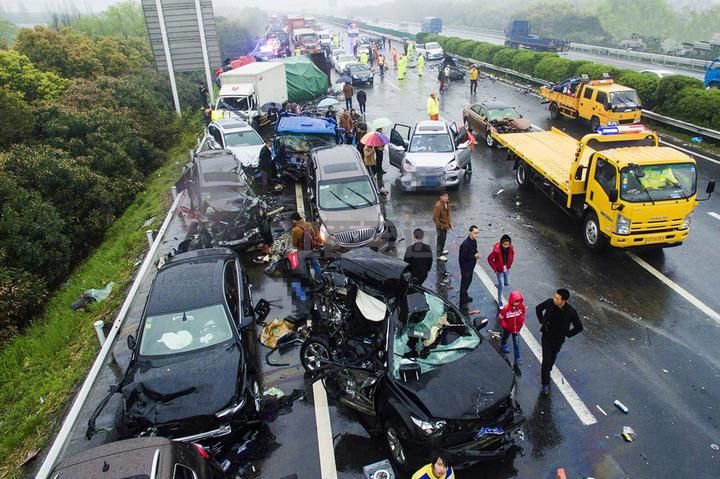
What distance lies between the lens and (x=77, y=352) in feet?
31.0

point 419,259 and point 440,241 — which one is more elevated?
point 419,259

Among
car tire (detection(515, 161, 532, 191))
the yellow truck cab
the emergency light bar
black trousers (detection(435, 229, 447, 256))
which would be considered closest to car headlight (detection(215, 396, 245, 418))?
black trousers (detection(435, 229, 447, 256))

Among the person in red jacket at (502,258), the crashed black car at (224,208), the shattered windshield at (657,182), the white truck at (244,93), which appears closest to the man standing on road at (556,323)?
the person in red jacket at (502,258)

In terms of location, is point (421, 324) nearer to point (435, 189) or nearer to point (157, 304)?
point (157, 304)

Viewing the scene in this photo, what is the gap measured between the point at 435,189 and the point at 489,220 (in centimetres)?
241

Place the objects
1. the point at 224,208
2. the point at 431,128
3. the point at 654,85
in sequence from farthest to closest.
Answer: the point at 654,85 → the point at 431,128 → the point at 224,208

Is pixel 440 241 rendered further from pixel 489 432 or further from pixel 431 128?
pixel 431 128

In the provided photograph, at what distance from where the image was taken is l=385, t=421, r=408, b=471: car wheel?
5745 mm

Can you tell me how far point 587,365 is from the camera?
770 centimetres

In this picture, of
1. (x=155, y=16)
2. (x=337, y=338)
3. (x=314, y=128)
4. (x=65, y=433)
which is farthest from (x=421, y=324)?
(x=155, y=16)

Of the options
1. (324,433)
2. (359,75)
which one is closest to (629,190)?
(324,433)

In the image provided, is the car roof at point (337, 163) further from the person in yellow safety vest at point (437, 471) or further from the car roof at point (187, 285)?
the person in yellow safety vest at point (437, 471)

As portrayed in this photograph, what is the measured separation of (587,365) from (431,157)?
860 centimetres

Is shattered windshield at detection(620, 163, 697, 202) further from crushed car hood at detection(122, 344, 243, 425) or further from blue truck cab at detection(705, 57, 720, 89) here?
blue truck cab at detection(705, 57, 720, 89)
